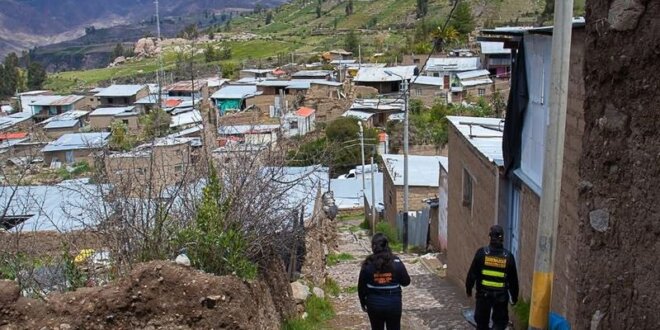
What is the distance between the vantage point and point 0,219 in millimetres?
7871

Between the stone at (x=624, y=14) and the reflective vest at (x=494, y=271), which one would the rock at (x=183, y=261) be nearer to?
the reflective vest at (x=494, y=271)

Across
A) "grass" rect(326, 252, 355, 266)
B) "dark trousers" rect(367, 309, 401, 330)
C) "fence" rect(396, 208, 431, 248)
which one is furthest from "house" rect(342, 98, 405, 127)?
"dark trousers" rect(367, 309, 401, 330)

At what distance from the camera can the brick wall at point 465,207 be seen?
34.8ft

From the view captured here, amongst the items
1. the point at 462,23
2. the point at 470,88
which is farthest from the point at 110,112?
the point at 462,23

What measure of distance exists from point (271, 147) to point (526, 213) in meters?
3.16

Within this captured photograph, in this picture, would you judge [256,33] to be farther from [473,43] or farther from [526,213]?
[526,213]

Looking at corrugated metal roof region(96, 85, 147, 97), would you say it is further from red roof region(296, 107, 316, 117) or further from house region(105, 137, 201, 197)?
house region(105, 137, 201, 197)

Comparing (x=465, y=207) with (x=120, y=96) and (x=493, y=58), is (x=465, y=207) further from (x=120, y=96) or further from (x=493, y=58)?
(x=120, y=96)

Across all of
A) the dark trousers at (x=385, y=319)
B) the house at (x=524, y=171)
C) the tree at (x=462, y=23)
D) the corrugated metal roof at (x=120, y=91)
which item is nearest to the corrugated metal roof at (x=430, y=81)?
the tree at (x=462, y=23)

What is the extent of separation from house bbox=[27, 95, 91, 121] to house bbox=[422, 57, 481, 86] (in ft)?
118

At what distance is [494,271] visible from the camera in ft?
21.4

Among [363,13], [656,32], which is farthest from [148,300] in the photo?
[363,13]

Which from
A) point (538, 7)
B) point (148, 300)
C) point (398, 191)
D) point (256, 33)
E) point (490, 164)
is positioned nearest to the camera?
point (148, 300)

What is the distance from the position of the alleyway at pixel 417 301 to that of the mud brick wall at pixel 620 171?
619cm
